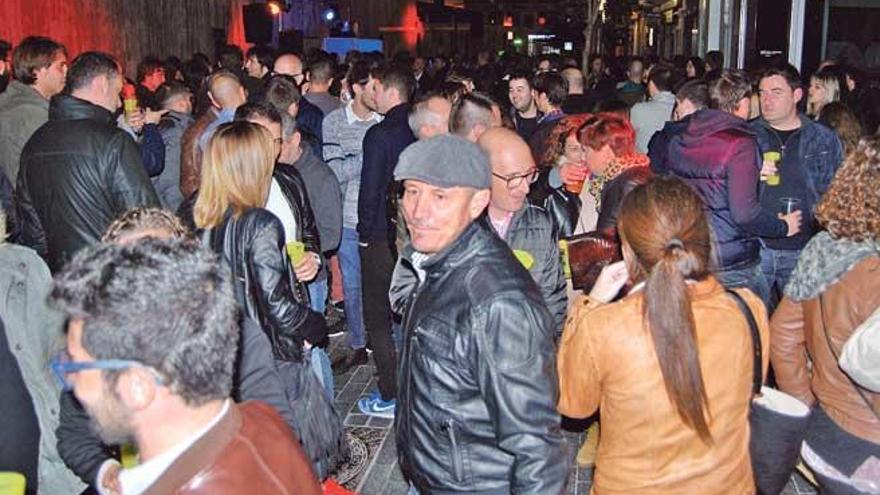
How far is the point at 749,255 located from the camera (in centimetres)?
456

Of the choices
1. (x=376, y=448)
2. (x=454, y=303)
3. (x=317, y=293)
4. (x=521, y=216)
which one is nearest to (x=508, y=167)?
(x=521, y=216)

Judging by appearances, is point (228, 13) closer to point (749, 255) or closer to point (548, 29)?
point (749, 255)

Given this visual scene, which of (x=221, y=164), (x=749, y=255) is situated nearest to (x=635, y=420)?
(x=221, y=164)

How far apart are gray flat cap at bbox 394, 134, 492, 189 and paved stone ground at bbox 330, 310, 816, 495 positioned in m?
1.98

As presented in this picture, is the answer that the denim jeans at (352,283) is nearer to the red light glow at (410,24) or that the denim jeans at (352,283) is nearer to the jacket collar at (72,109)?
the jacket collar at (72,109)

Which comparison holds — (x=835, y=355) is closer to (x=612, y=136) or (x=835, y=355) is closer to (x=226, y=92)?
(x=612, y=136)

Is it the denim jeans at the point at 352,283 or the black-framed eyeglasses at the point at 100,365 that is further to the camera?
the denim jeans at the point at 352,283

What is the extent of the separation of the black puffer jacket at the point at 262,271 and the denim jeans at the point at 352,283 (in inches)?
97.0

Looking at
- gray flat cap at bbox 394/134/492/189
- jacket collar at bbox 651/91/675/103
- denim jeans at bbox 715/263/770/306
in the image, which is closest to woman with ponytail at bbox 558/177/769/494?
gray flat cap at bbox 394/134/492/189

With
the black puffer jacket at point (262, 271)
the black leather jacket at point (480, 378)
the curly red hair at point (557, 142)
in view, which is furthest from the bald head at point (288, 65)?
the black leather jacket at point (480, 378)

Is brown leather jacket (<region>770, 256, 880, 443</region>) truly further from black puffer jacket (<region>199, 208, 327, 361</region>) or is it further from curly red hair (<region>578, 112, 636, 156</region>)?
black puffer jacket (<region>199, 208, 327, 361</region>)

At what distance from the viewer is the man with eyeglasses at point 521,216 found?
11.8 ft

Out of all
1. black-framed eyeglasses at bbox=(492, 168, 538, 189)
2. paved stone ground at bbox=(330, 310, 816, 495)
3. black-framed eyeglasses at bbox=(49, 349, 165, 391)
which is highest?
black-framed eyeglasses at bbox=(492, 168, 538, 189)

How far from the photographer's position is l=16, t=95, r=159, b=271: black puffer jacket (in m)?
4.39
